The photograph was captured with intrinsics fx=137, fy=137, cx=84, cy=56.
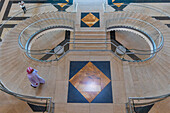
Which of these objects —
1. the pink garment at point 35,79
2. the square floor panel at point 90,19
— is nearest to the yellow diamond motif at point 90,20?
the square floor panel at point 90,19

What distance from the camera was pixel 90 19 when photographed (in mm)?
8609

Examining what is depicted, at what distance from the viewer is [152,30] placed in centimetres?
773

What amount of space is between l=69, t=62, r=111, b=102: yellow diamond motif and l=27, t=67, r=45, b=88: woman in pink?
1.19 meters

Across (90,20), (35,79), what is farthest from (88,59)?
(90,20)

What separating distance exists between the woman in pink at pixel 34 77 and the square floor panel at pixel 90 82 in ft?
3.81

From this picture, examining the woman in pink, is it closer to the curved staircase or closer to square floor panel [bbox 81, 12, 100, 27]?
the curved staircase

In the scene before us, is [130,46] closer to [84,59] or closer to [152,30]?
[152,30]

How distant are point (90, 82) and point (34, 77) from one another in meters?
2.08

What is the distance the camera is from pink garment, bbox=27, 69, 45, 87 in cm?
477

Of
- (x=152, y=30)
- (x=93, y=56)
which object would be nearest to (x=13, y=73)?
(x=93, y=56)

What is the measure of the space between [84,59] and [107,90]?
1635mm

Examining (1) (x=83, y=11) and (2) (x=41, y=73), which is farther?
(1) (x=83, y=11)

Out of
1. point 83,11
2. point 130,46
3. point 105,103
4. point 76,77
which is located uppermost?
point 83,11

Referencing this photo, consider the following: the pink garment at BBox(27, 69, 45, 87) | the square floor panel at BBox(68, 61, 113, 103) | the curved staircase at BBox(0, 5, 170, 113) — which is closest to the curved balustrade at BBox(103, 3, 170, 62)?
the curved staircase at BBox(0, 5, 170, 113)
